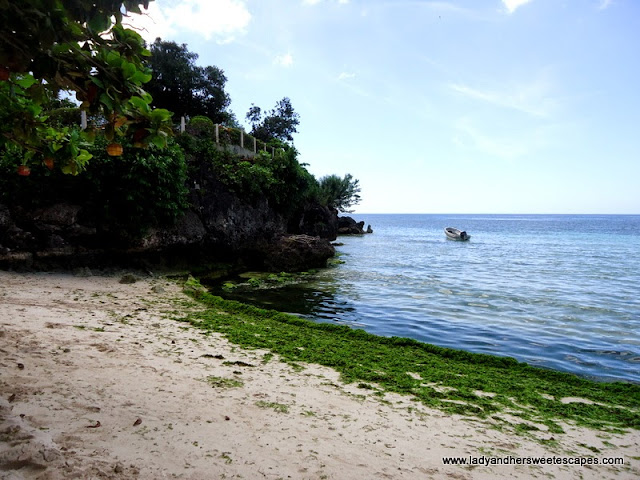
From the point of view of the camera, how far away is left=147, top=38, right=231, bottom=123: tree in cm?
2547

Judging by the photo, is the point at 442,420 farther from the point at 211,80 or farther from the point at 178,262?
the point at 211,80

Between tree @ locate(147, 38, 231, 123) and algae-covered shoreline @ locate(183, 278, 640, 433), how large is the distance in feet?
71.1

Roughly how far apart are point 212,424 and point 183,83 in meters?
26.4

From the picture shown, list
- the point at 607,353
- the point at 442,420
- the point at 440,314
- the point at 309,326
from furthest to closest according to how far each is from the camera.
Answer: the point at 440,314 → the point at 309,326 → the point at 607,353 → the point at 442,420

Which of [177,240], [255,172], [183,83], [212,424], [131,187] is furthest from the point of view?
[183,83]

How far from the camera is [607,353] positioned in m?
7.89

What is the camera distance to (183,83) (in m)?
26.0

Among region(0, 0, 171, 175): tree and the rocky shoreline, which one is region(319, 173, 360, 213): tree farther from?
region(0, 0, 171, 175): tree

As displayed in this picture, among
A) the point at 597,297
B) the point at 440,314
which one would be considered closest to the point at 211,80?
the point at 440,314

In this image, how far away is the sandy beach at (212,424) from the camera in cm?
295

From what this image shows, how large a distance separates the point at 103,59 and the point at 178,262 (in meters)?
12.8

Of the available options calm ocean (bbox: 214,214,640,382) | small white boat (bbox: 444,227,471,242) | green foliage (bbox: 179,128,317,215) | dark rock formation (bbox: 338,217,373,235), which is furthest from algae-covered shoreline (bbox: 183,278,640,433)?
dark rock formation (bbox: 338,217,373,235)

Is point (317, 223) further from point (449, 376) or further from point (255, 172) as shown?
point (449, 376)

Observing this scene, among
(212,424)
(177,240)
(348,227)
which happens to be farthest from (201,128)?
(348,227)
